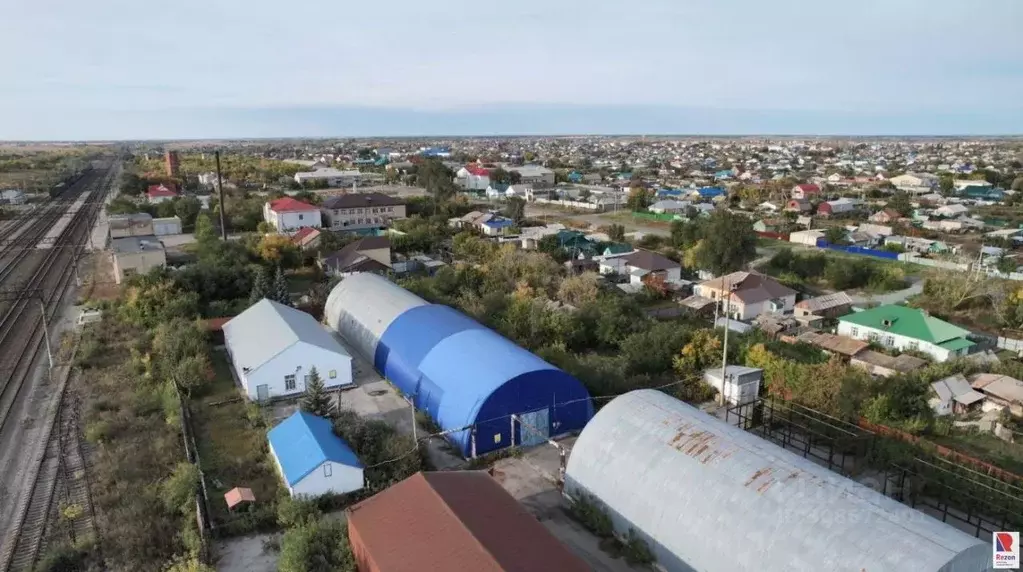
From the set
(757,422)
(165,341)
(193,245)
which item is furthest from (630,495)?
(193,245)

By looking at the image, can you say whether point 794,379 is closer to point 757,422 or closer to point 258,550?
point 757,422

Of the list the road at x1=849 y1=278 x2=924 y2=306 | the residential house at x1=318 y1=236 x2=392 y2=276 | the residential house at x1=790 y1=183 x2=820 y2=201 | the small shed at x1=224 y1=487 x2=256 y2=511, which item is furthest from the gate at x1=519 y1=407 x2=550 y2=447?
the residential house at x1=790 y1=183 x2=820 y2=201

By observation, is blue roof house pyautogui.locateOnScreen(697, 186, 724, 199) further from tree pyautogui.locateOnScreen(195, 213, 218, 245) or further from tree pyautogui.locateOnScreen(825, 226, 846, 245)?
tree pyautogui.locateOnScreen(195, 213, 218, 245)

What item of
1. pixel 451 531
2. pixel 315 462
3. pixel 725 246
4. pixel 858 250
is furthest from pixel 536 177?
pixel 451 531

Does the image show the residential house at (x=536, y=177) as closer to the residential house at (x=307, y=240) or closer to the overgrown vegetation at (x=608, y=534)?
the residential house at (x=307, y=240)

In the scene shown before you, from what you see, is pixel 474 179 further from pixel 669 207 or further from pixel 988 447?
pixel 988 447

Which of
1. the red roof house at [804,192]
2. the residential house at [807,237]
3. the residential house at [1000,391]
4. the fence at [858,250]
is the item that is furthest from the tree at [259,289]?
the red roof house at [804,192]
